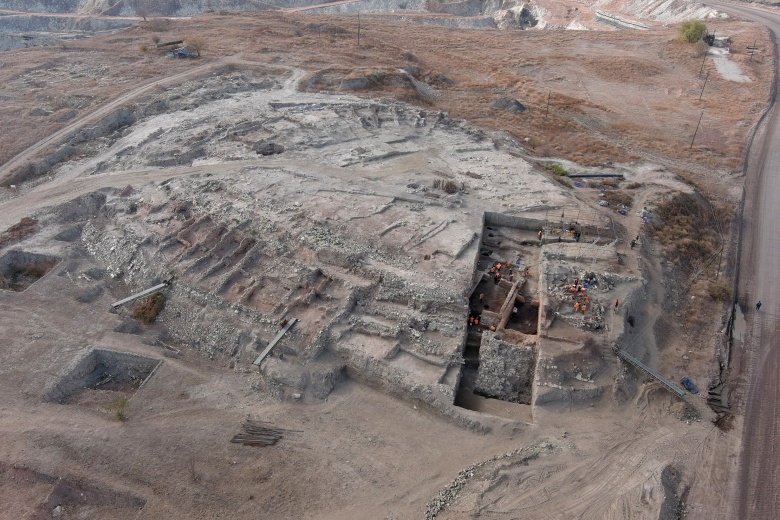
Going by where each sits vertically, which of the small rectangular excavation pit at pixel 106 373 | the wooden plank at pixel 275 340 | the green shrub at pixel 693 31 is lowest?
the small rectangular excavation pit at pixel 106 373

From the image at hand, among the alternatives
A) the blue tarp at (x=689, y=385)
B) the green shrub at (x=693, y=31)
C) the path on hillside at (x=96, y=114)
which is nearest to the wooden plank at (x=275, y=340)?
the blue tarp at (x=689, y=385)

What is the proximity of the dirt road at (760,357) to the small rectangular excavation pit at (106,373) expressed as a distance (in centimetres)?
2285

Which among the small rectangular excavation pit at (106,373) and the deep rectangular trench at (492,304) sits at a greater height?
the deep rectangular trench at (492,304)

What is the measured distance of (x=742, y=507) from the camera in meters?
15.7

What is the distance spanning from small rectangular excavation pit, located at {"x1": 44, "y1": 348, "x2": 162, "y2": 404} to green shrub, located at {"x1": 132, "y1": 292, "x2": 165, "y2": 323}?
2.58 metres

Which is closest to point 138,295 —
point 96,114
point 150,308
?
point 150,308

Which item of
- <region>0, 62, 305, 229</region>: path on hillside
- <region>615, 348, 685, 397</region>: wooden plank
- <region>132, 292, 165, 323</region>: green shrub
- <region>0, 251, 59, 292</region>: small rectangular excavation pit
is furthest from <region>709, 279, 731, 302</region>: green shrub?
<region>0, 251, 59, 292</region>: small rectangular excavation pit

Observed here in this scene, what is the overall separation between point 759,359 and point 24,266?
120ft

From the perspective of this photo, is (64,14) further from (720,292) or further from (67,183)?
(720,292)

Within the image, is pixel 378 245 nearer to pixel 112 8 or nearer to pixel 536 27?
pixel 536 27

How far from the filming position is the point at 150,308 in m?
23.2

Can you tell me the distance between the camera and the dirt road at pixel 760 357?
1617cm

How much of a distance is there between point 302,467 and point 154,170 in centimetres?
2332

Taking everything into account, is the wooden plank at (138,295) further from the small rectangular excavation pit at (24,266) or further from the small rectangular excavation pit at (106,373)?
the small rectangular excavation pit at (24,266)
